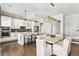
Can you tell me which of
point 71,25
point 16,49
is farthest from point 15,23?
point 71,25

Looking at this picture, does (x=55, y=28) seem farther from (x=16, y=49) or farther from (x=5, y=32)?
(x=5, y=32)

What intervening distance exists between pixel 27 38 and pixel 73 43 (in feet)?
3.13

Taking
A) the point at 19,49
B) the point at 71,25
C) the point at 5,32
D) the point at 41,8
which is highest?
the point at 41,8

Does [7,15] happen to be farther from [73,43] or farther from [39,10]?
[73,43]

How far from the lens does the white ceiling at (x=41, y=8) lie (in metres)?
1.69

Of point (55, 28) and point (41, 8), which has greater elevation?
point (41, 8)

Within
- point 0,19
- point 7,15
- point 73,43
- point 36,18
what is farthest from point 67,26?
point 0,19

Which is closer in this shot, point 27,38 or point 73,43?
point 73,43

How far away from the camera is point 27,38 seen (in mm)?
1829

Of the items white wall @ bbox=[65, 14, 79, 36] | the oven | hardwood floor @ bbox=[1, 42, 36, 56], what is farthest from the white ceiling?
hardwood floor @ bbox=[1, 42, 36, 56]

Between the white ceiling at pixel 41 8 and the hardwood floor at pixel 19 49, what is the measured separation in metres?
0.65

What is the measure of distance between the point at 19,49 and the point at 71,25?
118 centimetres

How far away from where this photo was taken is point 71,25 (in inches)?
69.4

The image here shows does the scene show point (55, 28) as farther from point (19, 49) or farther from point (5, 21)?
point (5, 21)
